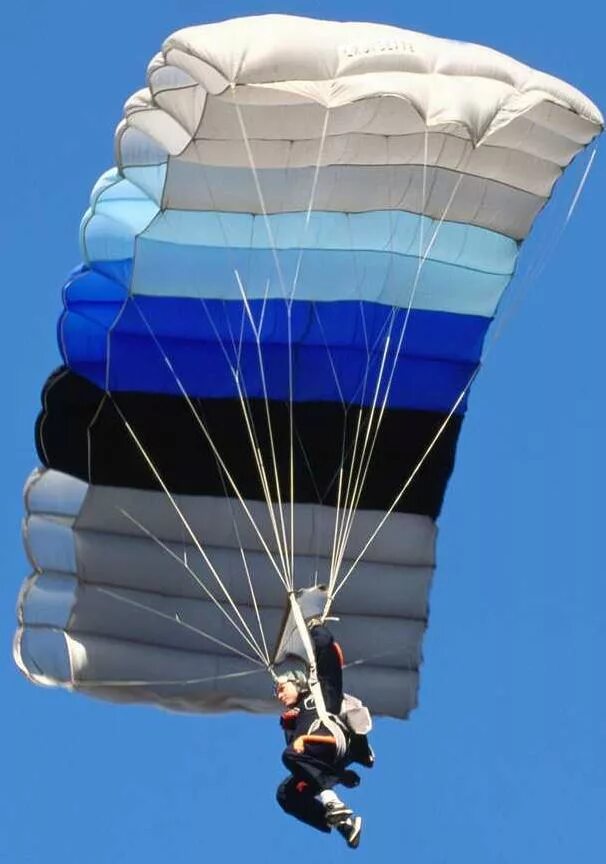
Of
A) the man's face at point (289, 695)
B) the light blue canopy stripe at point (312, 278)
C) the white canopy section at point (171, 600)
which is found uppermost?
the light blue canopy stripe at point (312, 278)

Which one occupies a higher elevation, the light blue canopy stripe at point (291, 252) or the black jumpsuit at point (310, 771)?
the light blue canopy stripe at point (291, 252)

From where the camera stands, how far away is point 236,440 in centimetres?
1875

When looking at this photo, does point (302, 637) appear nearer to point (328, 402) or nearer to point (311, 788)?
point (311, 788)

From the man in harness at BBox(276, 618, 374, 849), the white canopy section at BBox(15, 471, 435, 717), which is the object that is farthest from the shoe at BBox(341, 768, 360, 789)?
the white canopy section at BBox(15, 471, 435, 717)

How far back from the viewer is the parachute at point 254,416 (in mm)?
18297

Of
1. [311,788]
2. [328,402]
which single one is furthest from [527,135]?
[311,788]

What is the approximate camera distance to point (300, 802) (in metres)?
16.5

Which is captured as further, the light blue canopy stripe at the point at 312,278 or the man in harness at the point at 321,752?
the light blue canopy stripe at the point at 312,278

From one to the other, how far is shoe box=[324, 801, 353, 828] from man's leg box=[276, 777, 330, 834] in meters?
0.06

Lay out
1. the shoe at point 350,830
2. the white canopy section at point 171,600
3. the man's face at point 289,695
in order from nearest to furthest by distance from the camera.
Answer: the shoe at point 350,830 < the man's face at point 289,695 < the white canopy section at point 171,600

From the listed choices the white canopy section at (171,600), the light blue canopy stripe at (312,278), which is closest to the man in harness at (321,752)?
the white canopy section at (171,600)

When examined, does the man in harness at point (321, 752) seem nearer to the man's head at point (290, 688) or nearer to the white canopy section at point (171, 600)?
the man's head at point (290, 688)

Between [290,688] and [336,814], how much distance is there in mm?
766

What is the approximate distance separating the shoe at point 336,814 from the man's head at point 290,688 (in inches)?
25.2
